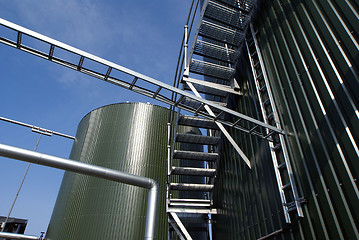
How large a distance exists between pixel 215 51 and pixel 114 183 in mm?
15039

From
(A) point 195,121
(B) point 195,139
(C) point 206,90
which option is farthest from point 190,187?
(C) point 206,90

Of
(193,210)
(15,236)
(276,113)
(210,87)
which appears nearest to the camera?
(276,113)

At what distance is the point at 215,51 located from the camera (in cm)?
1557

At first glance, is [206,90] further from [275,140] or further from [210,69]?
[275,140]

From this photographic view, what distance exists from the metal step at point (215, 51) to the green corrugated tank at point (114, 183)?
40.5 ft

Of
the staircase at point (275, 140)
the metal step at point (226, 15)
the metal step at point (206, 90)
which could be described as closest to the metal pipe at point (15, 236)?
the metal step at point (206, 90)

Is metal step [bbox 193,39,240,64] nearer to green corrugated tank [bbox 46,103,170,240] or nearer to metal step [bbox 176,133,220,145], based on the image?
metal step [bbox 176,133,220,145]

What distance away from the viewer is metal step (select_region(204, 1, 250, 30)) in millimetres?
13857

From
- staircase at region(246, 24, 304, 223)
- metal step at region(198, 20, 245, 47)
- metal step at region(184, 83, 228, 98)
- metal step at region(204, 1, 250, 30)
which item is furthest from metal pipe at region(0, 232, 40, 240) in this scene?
metal step at region(204, 1, 250, 30)

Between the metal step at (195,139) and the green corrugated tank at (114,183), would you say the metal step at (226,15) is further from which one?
the green corrugated tank at (114,183)

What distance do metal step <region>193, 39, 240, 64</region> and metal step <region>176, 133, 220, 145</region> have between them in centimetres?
560

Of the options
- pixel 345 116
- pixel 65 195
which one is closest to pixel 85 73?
pixel 345 116

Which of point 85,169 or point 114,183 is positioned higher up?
point 114,183

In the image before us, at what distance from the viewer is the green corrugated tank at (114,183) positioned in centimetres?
2106
